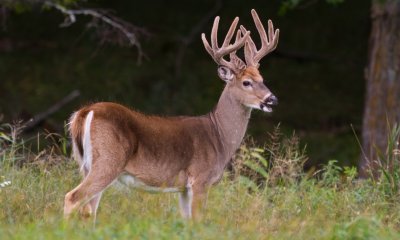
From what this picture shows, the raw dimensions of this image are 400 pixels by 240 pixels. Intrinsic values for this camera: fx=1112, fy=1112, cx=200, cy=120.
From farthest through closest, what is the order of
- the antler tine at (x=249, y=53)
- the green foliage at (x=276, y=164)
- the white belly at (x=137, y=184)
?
1. the antler tine at (x=249, y=53)
2. the green foliage at (x=276, y=164)
3. the white belly at (x=137, y=184)

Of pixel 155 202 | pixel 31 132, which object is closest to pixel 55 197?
pixel 155 202

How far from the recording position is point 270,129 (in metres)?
17.0

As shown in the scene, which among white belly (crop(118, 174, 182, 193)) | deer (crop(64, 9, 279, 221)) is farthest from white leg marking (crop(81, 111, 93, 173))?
white belly (crop(118, 174, 182, 193))

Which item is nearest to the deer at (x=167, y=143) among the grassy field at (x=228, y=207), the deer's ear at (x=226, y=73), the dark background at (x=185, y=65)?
the deer's ear at (x=226, y=73)

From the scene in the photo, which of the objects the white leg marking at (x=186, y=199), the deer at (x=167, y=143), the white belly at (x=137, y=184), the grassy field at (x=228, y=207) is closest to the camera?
the grassy field at (x=228, y=207)

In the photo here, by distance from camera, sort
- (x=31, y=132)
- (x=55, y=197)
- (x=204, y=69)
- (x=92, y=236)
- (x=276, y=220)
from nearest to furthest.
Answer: (x=92, y=236), (x=276, y=220), (x=55, y=197), (x=31, y=132), (x=204, y=69)

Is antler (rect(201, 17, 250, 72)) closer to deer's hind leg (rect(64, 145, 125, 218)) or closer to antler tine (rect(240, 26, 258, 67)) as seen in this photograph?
antler tine (rect(240, 26, 258, 67))

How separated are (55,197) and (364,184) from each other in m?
2.59

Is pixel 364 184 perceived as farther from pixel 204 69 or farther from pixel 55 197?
pixel 204 69

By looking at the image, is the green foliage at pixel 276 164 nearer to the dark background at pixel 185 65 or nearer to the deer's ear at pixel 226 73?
the deer's ear at pixel 226 73

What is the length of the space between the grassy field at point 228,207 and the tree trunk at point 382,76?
3775 mm

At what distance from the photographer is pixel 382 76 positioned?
528 inches

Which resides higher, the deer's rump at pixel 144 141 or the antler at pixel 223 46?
the antler at pixel 223 46

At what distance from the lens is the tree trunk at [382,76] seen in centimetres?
1329
